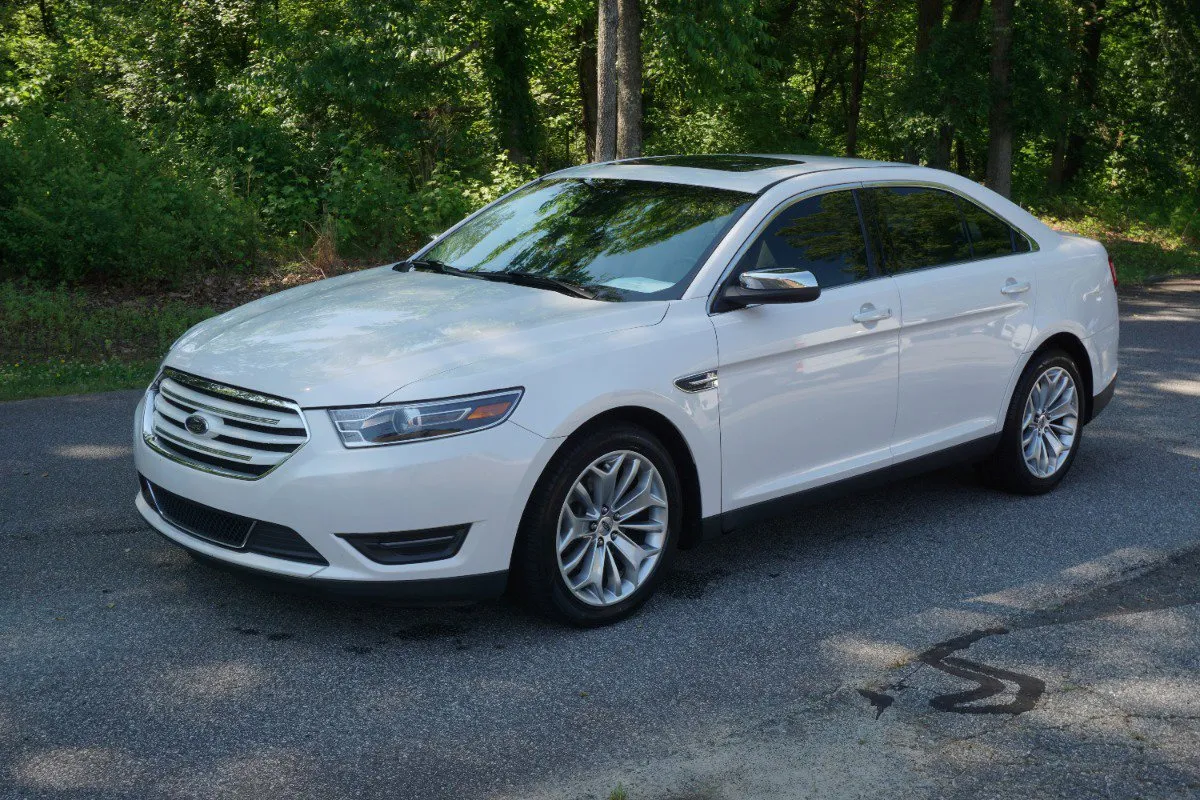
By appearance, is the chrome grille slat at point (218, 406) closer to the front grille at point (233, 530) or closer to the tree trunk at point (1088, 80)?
the front grille at point (233, 530)

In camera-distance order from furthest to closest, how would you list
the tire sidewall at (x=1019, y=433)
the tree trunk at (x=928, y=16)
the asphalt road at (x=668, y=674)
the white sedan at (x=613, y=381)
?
the tree trunk at (x=928, y=16), the tire sidewall at (x=1019, y=433), the white sedan at (x=613, y=381), the asphalt road at (x=668, y=674)

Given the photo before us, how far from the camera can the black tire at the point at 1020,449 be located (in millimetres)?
6535

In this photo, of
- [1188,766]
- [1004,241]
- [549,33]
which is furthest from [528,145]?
[1188,766]

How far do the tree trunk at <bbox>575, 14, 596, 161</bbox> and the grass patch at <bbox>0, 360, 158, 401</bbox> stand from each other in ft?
55.0

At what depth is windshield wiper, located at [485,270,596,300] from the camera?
524 centimetres

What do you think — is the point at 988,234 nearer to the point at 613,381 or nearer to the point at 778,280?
the point at 778,280

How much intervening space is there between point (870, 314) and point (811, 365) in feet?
1.45

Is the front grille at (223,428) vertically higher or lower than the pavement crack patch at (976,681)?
higher

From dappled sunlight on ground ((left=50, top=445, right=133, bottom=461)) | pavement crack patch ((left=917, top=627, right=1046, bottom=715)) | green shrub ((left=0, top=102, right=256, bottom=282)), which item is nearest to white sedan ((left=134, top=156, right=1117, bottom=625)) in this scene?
pavement crack patch ((left=917, top=627, right=1046, bottom=715))

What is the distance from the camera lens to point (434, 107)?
2050 centimetres

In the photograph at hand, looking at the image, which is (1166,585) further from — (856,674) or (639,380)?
(639,380)

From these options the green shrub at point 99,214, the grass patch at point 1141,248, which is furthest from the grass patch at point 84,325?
the grass patch at point 1141,248

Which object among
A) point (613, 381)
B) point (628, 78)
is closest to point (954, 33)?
point (628, 78)

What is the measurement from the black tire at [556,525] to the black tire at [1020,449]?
95.0 inches
